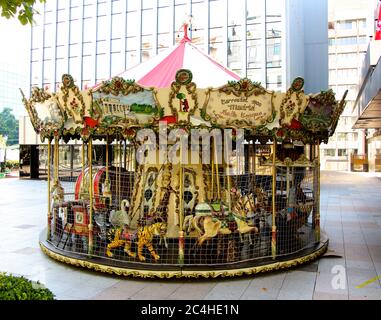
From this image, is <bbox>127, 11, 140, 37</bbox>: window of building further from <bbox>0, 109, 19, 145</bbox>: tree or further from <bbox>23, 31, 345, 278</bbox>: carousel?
<bbox>0, 109, 19, 145</bbox>: tree

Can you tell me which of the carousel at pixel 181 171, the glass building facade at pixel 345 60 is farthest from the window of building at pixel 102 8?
the glass building facade at pixel 345 60

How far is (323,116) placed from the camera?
8.02m

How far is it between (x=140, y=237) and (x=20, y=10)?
13.8 ft

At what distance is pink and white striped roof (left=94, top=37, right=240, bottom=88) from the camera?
27.4 feet

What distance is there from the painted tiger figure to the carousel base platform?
0.86 feet

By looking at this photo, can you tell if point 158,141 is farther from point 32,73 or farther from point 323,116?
point 32,73

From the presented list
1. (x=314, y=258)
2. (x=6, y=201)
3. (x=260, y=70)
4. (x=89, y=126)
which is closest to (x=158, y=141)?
(x=89, y=126)

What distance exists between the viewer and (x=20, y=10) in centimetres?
489

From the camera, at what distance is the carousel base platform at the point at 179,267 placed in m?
6.70

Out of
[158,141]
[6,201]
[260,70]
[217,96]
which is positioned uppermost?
[260,70]

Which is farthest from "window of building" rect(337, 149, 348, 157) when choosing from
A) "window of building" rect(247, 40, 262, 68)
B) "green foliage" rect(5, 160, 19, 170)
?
"green foliage" rect(5, 160, 19, 170)

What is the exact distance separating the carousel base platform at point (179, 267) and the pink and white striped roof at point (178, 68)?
3531 mm

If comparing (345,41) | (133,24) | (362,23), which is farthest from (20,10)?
(362,23)
